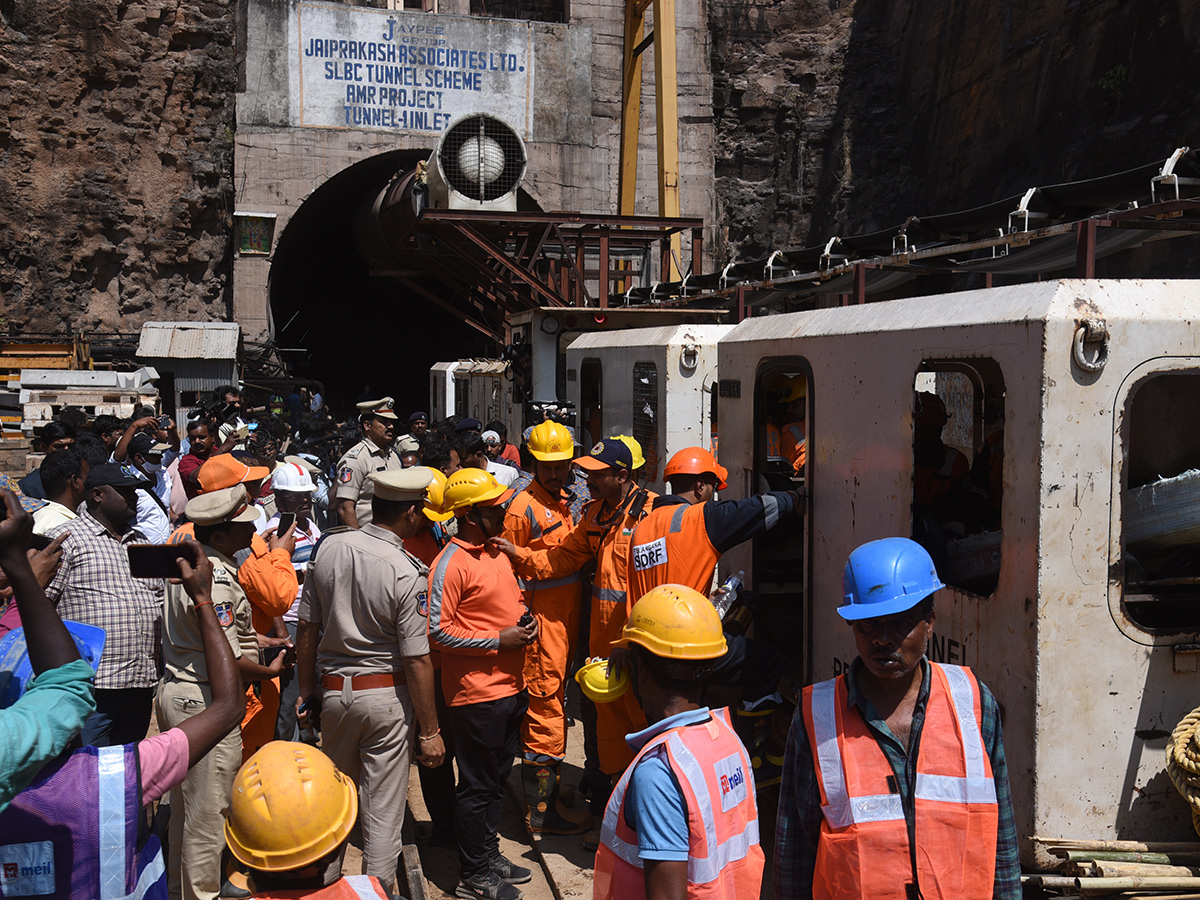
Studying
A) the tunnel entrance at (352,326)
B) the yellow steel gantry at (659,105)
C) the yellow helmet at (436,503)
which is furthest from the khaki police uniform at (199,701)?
the tunnel entrance at (352,326)

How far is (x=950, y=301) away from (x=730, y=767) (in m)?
2.23

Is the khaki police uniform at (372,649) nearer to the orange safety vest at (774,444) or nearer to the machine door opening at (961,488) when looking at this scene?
the machine door opening at (961,488)

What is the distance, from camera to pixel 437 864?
16.2ft

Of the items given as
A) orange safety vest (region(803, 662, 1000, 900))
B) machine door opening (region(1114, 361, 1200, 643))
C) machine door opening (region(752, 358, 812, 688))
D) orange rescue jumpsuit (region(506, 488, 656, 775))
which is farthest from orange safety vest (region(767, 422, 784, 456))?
orange safety vest (region(803, 662, 1000, 900))

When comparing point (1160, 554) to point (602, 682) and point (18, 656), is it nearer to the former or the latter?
point (602, 682)

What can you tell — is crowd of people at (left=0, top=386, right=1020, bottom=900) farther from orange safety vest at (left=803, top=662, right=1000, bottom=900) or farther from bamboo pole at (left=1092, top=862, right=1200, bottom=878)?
bamboo pole at (left=1092, top=862, right=1200, bottom=878)

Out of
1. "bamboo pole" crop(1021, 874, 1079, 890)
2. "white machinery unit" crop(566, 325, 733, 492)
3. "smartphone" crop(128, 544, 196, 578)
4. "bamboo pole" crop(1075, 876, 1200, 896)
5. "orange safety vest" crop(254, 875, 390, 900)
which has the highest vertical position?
"white machinery unit" crop(566, 325, 733, 492)

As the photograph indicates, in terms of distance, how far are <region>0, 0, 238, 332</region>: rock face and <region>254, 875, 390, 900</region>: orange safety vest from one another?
2071 centimetres

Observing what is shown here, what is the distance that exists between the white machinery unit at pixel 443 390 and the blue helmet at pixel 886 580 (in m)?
15.0

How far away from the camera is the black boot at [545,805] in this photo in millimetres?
5121

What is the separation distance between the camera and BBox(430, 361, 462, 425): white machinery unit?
1723 centimetres

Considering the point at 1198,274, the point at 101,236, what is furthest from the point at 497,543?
the point at 101,236

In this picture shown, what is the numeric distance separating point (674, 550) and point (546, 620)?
1.13m

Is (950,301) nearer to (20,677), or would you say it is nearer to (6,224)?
(20,677)
